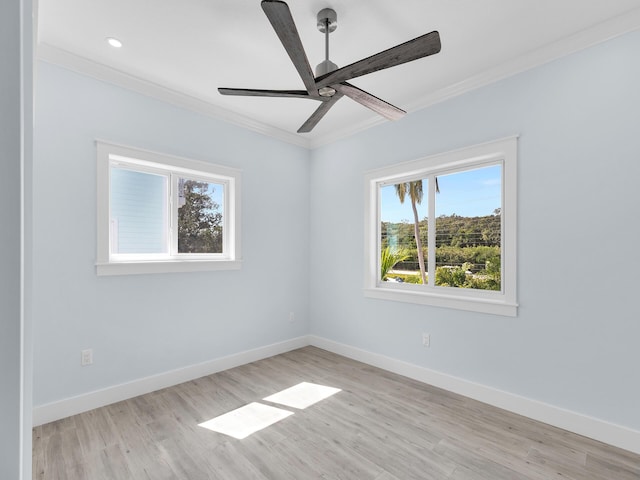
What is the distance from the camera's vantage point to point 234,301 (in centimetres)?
340

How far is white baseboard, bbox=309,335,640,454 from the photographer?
Answer: 2029 millimetres

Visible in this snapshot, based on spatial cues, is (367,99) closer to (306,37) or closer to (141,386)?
(306,37)

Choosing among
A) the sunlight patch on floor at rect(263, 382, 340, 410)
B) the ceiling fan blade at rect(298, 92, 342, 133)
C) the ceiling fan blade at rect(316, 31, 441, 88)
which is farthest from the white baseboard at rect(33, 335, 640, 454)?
the ceiling fan blade at rect(316, 31, 441, 88)

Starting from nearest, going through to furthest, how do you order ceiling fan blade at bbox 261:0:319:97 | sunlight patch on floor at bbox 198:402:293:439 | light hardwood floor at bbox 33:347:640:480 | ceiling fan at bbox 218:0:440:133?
1. ceiling fan blade at bbox 261:0:319:97
2. ceiling fan at bbox 218:0:440:133
3. light hardwood floor at bbox 33:347:640:480
4. sunlight patch on floor at bbox 198:402:293:439

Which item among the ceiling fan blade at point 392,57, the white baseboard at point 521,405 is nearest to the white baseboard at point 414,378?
the white baseboard at point 521,405

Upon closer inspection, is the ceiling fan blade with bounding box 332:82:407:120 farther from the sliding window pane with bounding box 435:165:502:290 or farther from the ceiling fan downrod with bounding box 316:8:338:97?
the sliding window pane with bounding box 435:165:502:290

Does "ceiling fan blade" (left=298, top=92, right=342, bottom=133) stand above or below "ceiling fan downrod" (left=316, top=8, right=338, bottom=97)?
below

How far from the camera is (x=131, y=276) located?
106 inches


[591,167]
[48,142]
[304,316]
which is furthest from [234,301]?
[591,167]

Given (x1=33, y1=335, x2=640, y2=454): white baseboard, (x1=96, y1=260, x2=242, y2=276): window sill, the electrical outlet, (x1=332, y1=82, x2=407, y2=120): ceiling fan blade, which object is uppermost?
(x1=332, y1=82, x2=407, y2=120): ceiling fan blade

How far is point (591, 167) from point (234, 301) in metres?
3.27

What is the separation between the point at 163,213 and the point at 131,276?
2.18 ft

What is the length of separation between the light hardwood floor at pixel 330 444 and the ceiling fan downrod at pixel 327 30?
7.42 feet

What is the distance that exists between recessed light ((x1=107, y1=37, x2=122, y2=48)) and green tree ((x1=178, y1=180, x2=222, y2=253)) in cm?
121
